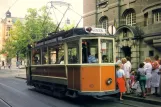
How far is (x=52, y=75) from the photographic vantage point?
42.2ft

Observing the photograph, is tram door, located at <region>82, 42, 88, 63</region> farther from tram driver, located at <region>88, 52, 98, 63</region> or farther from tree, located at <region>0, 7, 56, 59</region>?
tree, located at <region>0, 7, 56, 59</region>

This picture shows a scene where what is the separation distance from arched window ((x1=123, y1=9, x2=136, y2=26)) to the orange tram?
12343 mm

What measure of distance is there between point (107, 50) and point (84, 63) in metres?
1.13

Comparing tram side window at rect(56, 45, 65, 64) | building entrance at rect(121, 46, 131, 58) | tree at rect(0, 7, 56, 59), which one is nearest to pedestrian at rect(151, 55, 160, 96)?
tram side window at rect(56, 45, 65, 64)

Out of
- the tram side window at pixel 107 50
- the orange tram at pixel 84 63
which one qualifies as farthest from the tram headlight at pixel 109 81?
the tram side window at pixel 107 50

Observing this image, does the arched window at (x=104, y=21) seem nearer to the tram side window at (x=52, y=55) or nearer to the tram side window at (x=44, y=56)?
the tram side window at (x=44, y=56)

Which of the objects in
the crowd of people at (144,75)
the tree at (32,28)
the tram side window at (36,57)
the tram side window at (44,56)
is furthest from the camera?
the tree at (32,28)

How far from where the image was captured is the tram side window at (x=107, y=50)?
10616mm

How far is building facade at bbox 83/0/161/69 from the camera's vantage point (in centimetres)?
1994

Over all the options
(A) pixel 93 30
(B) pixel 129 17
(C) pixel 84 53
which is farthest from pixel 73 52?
(B) pixel 129 17

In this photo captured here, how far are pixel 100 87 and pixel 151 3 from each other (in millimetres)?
12118

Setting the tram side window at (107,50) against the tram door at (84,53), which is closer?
the tram door at (84,53)

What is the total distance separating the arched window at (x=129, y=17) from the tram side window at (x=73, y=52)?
1309 cm

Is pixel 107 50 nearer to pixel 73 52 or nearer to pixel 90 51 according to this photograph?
pixel 90 51
